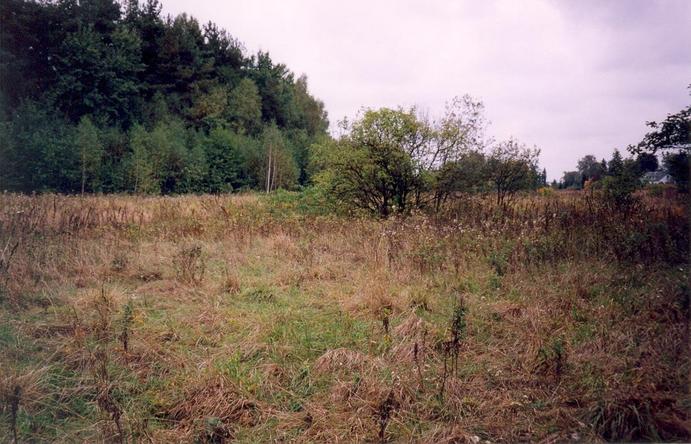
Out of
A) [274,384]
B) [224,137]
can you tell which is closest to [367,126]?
[274,384]

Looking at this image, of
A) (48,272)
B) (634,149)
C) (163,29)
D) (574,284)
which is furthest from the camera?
(163,29)

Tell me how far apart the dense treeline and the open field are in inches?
484

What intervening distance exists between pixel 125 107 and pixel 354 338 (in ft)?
122

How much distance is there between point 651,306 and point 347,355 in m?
3.44

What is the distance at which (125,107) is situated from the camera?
3419cm

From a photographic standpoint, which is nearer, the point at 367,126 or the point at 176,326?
the point at 176,326

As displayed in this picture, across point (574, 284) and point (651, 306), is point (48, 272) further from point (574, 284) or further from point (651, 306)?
point (651, 306)

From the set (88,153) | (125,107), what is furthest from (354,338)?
(125,107)

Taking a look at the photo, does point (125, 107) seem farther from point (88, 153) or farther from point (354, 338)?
point (354, 338)

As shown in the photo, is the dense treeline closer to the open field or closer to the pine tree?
the pine tree

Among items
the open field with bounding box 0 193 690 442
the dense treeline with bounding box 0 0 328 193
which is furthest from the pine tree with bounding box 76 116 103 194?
the open field with bounding box 0 193 690 442

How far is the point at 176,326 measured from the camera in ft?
14.0

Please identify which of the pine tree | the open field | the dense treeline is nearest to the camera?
the open field

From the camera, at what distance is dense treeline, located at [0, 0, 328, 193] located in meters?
23.8
